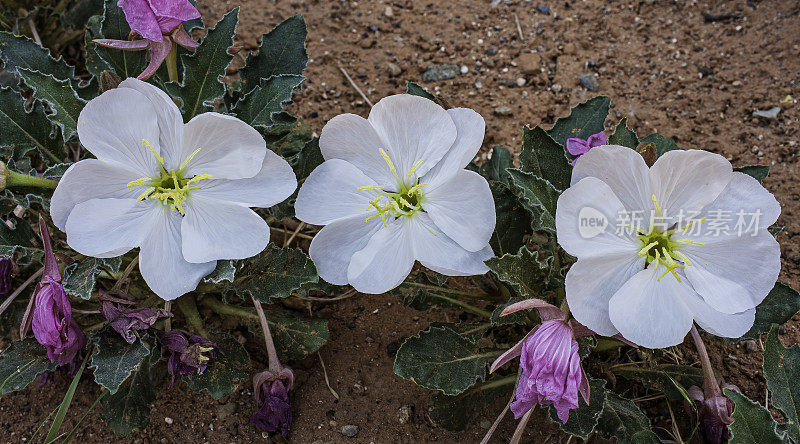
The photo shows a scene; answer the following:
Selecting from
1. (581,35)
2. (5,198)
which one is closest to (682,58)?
(581,35)

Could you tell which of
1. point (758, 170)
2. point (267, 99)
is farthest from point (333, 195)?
point (758, 170)

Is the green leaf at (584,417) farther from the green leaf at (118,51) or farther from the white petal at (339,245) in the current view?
the green leaf at (118,51)

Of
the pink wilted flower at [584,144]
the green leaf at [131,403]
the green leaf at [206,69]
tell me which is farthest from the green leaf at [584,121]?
the green leaf at [131,403]

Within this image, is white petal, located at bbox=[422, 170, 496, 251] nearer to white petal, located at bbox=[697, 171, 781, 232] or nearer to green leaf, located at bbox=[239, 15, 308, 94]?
white petal, located at bbox=[697, 171, 781, 232]

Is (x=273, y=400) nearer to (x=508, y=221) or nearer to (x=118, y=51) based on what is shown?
(x=508, y=221)

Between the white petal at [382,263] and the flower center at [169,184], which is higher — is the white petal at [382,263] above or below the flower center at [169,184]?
below

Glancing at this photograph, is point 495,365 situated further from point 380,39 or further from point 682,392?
point 380,39
